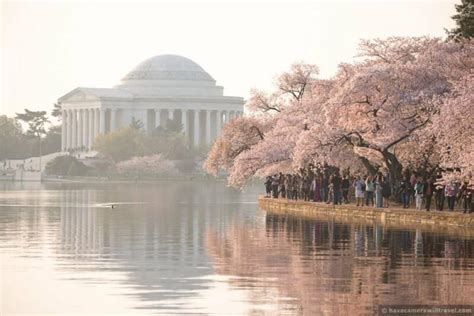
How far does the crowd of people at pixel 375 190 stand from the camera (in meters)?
57.9

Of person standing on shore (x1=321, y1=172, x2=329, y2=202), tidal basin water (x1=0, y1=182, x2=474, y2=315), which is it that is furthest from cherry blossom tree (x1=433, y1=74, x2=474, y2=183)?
person standing on shore (x1=321, y1=172, x2=329, y2=202)

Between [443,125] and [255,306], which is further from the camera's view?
[443,125]

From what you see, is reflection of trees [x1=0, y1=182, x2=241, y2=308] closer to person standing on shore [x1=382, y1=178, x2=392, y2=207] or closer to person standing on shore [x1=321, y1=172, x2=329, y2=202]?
person standing on shore [x1=321, y1=172, x2=329, y2=202]

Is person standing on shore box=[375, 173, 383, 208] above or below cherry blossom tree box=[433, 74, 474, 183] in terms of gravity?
below

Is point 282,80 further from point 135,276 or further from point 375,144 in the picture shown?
point 135,276

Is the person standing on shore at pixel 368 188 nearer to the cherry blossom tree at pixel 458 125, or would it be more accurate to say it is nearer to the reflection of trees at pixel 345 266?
the cherry blossom tree at pixel 458 125

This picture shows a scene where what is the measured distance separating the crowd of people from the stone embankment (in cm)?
108

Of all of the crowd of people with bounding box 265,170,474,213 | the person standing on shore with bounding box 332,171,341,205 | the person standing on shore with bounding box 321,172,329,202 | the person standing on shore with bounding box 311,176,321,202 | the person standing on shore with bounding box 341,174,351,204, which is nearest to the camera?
the crowd of people with bounding box 265,170,474,213

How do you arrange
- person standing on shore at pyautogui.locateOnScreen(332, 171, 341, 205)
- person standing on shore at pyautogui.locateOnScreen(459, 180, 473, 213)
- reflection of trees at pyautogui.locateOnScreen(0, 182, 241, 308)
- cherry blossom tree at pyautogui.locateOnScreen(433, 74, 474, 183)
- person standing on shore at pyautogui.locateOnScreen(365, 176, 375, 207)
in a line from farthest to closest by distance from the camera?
person standing on shore at pyautogui.locateOnScreen(332, 171, 341, 205) < person standing on shore at pyautogui.locateOnScreen(365, 176, 375, 207) < cherry blossom tree at pyautogui.locateOnScreen(433, 74, 474, 183) < person standing on shore at pyautogui.locateOnScreen(459, 180, 473, 213) < reflection of trees at pyautogui.locateOnScreen(0, 182, 241, 308)

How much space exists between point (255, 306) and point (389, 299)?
2578 millimetres

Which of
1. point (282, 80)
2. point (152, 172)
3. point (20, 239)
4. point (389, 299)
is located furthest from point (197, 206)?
point (152, 172)

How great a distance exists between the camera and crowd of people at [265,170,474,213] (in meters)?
57.9

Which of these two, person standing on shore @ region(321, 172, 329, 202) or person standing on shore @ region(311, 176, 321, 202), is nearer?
person standing on shore @ region(311, 176, 321, 202)

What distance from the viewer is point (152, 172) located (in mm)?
195250
